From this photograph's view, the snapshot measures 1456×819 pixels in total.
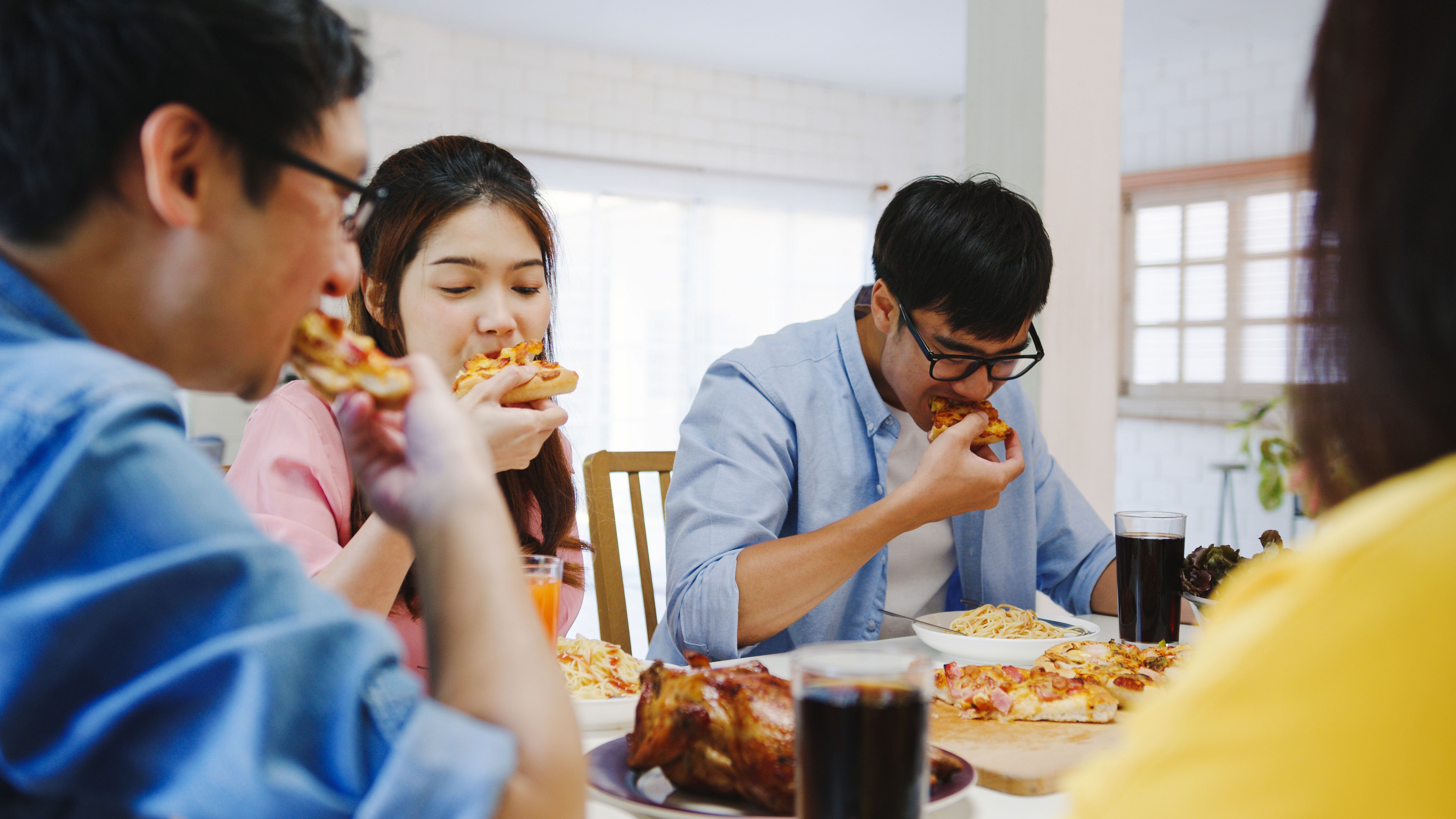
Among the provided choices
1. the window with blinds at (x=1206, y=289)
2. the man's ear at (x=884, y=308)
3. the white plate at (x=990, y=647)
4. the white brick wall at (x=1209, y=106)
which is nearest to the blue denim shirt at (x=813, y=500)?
the man's ear at (x=884, y=308)

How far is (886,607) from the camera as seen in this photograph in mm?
2322

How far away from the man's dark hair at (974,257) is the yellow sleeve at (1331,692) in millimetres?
1548

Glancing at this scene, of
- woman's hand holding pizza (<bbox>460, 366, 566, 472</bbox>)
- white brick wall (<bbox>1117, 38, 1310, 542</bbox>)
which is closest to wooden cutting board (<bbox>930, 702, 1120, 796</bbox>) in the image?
woman's hand holding pizza (<bbox>460, 366, 566, 472</bbox>)

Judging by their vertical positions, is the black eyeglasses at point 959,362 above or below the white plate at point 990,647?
above

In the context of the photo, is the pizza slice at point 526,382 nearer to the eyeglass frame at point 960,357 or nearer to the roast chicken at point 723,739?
the eyeglass frame at point 960,357

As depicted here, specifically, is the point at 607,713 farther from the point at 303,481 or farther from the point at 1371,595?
the point at 1371,595

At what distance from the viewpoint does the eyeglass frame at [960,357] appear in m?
2.11

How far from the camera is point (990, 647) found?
1628mm

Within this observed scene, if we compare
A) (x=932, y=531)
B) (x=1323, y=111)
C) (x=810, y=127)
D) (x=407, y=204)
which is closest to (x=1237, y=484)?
(x=810, y=127)

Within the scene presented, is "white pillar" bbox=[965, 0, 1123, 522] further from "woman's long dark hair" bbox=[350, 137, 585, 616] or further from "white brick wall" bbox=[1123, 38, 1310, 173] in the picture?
"white brick wall" bbox=[1123, 38, 1310, 173]

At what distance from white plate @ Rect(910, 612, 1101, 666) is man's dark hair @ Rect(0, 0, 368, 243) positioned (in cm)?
129

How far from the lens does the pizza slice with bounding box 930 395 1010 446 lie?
220 cm

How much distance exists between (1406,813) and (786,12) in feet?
21.1

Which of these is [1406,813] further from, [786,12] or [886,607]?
[786,12]
